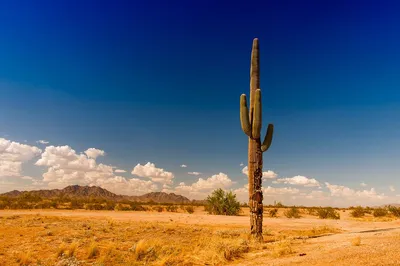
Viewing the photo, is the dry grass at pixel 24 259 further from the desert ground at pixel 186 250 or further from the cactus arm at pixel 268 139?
the cactus arm at pixel 268 139

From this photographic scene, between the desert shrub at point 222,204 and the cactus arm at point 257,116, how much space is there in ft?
63.8

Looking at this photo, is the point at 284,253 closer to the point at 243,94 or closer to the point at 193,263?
the point at 193,263

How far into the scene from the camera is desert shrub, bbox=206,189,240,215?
3247 centimetres

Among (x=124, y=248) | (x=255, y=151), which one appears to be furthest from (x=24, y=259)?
(x=255, y=151)

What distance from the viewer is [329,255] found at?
913 cm

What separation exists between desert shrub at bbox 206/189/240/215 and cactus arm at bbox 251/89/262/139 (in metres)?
19.5

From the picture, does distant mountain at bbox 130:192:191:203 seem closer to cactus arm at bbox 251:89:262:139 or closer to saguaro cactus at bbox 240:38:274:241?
saguaro cactus at bbox 240:38:274:241

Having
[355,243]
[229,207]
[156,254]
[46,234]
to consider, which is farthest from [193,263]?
[229,207]

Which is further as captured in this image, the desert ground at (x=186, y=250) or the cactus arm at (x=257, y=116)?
the cactus arm at (x=257, y=116)

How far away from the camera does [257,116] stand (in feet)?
45.9

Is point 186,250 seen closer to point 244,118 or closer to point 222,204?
point 244,118

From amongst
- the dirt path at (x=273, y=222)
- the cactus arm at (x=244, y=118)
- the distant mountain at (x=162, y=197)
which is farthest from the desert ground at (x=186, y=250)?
the distant mountain at (x=162, y=197)

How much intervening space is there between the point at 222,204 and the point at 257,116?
66.8ft

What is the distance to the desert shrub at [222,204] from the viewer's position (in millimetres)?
32469
